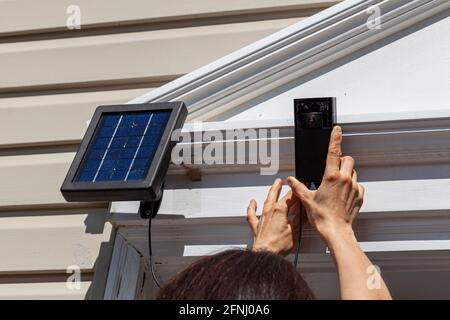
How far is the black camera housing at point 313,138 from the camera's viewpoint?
278 cm

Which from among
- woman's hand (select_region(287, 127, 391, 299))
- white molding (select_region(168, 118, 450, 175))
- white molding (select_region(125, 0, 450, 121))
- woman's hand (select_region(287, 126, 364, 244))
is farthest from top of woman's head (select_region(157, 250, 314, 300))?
white molding (select_region(125, 0, 450, 121))

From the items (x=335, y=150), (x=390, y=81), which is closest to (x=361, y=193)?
(x=335, y=150)

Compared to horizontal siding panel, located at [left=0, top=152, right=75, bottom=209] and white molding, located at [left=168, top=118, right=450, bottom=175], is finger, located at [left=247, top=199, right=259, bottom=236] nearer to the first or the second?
white molding, located at [left=168, top=118, right=450, bottom=175]

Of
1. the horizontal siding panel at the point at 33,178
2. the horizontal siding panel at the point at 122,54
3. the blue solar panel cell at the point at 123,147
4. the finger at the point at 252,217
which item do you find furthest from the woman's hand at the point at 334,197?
the horizontal siding panel at the point at 33,178

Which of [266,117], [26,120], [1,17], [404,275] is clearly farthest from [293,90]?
[1,17]

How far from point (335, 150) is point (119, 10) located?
3.91ft

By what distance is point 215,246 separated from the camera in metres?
3.00

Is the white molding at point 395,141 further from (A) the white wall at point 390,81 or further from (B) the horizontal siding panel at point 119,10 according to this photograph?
(B) the horizontal siding panel at point 119,10

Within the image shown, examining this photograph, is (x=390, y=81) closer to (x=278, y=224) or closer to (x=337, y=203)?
(x=337, y=203)

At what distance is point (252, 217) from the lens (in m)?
2.84

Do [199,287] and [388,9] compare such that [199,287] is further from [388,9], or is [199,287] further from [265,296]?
[388,9]

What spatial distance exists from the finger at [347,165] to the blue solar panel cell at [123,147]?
0.62 m

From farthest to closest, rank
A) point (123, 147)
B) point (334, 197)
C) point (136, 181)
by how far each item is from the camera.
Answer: point (123, 147) < point (136, 181) < point (334, 197)
